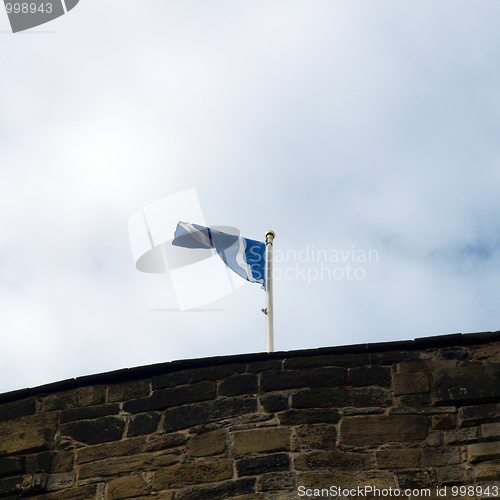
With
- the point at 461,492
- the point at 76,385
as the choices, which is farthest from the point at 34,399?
the point at 461,492

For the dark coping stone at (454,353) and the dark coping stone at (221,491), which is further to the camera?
the dark coping stone at (454,353)

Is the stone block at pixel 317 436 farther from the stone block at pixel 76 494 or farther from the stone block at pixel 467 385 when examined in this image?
the stone block at pixel 76 494

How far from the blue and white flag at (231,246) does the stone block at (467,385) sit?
11.3 feet

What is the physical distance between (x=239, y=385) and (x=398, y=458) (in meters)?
1.29

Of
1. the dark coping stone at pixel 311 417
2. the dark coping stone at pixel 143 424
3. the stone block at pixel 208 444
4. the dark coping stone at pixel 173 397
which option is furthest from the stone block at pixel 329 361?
the dark coping stone at pixel 143 424

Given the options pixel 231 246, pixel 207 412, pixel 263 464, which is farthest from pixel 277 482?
pixel 231 246

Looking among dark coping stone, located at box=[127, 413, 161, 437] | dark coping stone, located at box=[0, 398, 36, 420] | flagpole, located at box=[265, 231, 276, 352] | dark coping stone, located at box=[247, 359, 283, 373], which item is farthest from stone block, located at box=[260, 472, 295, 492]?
flagpole, located at box=[265, 231, 276, 352]

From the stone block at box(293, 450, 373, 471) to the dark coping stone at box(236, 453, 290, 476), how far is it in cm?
8

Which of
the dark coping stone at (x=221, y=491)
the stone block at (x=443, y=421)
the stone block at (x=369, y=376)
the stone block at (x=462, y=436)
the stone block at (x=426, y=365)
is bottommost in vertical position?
the dark coping stone at (x=221, y=491)

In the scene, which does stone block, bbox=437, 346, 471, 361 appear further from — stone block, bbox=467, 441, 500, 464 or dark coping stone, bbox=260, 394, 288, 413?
dark coping stone, bbox=260, 394, 288, 413

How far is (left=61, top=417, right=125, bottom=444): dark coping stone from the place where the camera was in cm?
651

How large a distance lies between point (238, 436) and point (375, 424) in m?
0.98

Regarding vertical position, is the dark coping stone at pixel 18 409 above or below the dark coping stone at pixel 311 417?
above

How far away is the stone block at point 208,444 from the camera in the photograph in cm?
621
